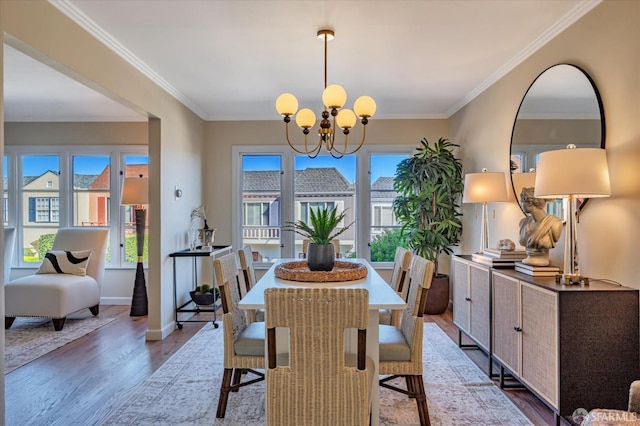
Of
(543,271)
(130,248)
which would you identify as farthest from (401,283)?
(130,248)

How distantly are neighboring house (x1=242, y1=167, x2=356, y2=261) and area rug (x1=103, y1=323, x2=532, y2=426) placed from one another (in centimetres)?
242

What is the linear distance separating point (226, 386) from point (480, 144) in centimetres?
352

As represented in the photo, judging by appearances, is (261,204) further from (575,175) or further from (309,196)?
(575,175)

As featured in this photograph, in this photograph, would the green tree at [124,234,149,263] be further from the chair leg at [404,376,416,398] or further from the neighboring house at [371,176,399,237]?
the chair leg at [404,376,416,398]

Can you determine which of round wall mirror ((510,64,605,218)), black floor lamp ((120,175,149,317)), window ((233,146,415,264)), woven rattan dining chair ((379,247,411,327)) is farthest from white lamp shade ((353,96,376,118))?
black floor lamp ((120,175,149,317))

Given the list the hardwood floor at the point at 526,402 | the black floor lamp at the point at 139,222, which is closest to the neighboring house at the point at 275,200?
the black floor lamp at the point at 139,222

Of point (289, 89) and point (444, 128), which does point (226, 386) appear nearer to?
point (289, 89)

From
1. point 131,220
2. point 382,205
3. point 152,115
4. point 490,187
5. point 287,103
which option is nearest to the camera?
point 287,103

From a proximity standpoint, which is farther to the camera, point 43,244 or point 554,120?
point 43,244

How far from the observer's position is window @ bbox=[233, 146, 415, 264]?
5.67 meters

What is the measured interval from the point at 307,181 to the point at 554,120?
3.42 metres

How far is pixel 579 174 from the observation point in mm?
2211

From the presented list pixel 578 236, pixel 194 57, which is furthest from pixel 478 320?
pixel 194 57

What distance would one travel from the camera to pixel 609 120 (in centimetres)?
240
